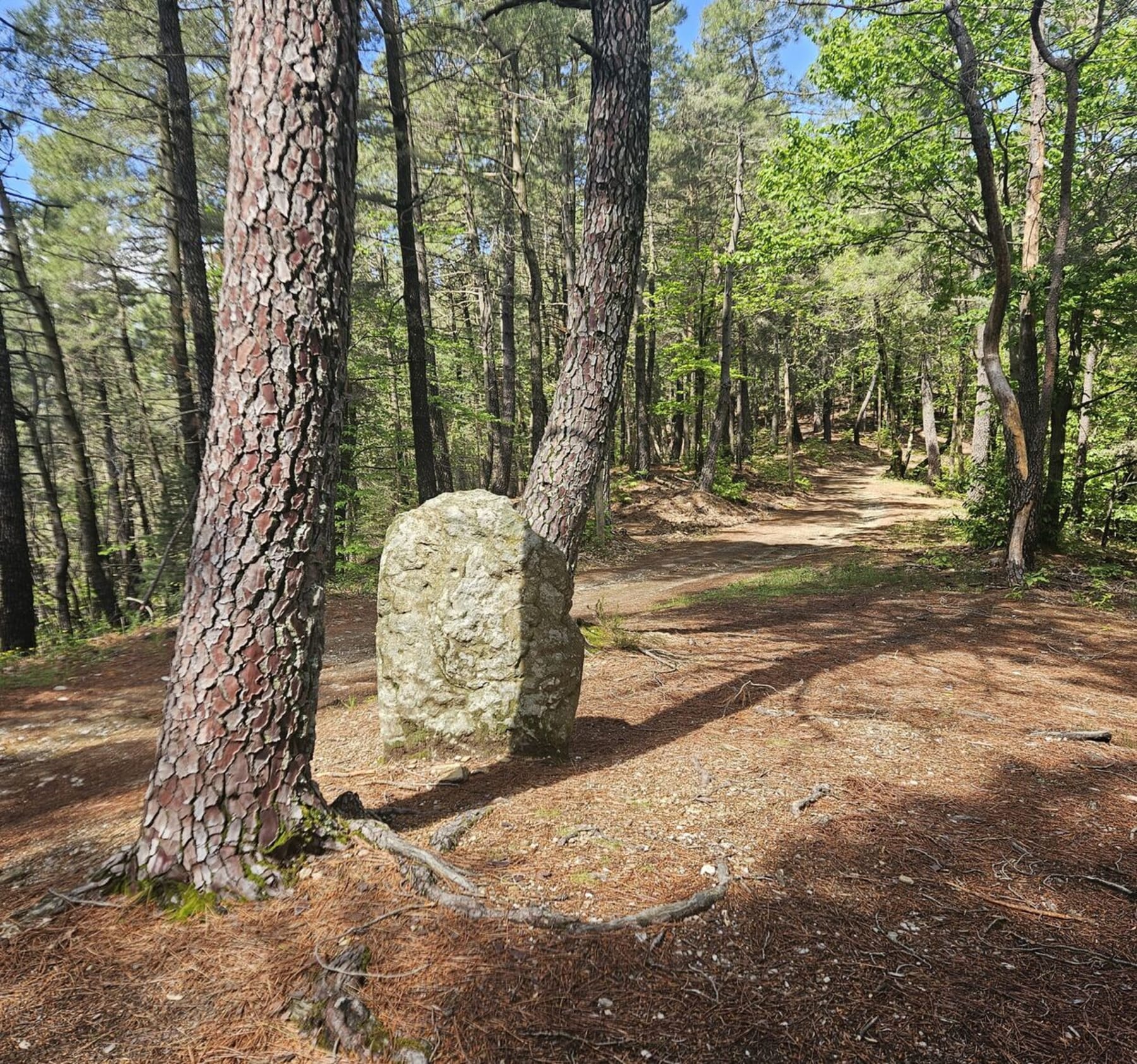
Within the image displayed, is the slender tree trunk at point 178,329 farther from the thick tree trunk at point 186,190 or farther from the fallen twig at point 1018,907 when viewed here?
the fallen twig at point 1018,907

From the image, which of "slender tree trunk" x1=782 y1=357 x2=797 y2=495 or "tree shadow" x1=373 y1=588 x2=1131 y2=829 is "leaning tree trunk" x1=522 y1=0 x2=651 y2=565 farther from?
"slender tree trunk" x1=782 y1=357 x2=797 y2=495

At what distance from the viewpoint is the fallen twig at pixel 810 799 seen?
2963 mm

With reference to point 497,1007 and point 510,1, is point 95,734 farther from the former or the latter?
point 510,1

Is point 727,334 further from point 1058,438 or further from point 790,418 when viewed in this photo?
point 1058,438

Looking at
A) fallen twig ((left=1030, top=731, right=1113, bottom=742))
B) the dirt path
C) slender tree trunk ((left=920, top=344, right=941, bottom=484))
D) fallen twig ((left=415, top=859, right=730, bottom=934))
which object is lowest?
the dirt path

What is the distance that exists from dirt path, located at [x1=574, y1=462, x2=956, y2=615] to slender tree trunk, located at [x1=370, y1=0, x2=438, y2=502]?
4.07m

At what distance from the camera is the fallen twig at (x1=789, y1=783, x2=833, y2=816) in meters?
2.96

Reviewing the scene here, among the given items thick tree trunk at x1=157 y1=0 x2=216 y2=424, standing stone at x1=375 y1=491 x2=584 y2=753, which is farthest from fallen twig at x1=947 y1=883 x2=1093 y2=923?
thick tree trunk at x1=157 y1=0 x2=216 y2=424

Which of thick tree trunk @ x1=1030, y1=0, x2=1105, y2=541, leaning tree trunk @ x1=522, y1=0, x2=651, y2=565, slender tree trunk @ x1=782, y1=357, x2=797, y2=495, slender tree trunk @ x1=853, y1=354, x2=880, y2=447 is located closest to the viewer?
leaning tree trunk @ x1=522, y1=0, x2=651, y2=565

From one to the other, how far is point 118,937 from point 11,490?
1016cm

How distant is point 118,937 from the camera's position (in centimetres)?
205

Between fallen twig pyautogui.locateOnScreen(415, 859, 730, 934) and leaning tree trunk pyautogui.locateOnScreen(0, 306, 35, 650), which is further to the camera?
leaning tree trunk pyautogui.locateOnScreen(0, 306, 35, 650)

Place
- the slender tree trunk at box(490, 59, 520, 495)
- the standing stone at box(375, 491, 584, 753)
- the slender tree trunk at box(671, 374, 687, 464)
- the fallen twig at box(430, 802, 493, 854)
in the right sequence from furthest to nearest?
the slender tree trunk at box(671, 374, 687, 464), the slender tree trunk at box(490, 59, 520, 495), the standing stone at box(375, 491, 584, 753), the fallen twig at box(430, 802, 493, 854)

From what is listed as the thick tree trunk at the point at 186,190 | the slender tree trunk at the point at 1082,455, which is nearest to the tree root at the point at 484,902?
the thick tree trunk at the point at 186,190
